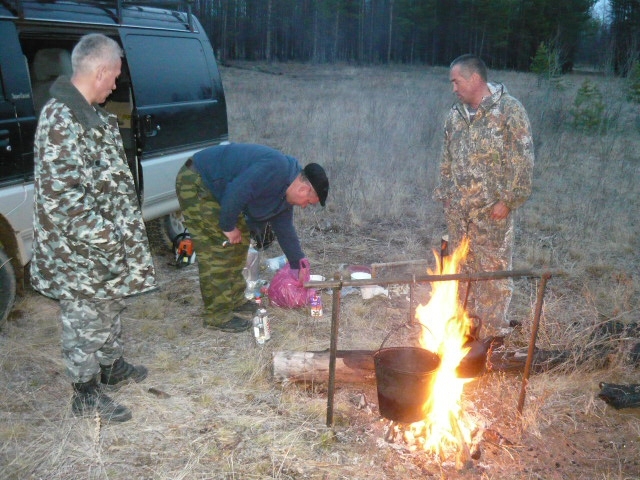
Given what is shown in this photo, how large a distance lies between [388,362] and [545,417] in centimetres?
112

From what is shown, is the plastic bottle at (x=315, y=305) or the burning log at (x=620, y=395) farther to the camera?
the plastic bottle at (x=315, y=305)

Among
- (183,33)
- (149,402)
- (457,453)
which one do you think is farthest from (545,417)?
(183,33)

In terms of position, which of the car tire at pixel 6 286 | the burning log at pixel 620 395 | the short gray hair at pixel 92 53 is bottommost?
the burning log at pixel 620 395

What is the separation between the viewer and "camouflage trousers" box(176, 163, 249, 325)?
14.5 feet

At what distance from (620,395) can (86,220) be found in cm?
336

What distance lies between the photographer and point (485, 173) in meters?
4.09

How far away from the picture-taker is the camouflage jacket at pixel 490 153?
3.89m

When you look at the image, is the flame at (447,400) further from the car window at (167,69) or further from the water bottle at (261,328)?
the car window at (167,69)

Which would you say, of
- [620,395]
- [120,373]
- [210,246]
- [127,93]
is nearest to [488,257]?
[620,395]

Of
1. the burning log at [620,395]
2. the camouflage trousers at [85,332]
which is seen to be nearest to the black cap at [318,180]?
the camouflage trousers at [85,332]

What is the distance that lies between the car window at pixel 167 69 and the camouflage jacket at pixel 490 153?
2.79 metres

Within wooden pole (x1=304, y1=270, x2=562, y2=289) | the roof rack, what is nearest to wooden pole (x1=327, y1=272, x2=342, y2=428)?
wooden pole (x1=304, y1=270, x2=562, y2=289)

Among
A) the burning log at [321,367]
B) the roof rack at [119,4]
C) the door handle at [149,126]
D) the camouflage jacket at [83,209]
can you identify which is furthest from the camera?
the door handle at [149,126]

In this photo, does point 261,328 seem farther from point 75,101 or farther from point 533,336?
point 75,101
